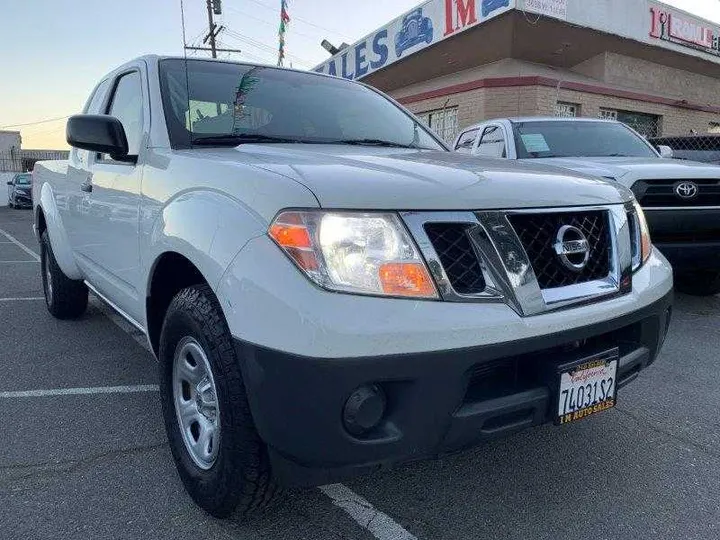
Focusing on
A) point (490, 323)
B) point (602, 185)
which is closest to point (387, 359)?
point (490, 323)

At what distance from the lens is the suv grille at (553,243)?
1.93 metres

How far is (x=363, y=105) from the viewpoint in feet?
11.1

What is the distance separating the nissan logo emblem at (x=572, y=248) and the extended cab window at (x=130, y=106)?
1.93 metres

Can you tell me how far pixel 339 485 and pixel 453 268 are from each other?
1.10 meters

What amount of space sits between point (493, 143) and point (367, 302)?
16.3 ft

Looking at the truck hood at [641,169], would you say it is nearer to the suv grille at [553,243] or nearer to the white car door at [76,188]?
the suv grille at [553,243]

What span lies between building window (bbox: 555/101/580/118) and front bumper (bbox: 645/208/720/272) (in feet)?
32.9

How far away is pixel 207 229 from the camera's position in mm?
A: 1960

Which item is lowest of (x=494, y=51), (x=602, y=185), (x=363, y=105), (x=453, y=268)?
(x=453, y=268)

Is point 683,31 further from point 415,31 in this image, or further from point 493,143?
point 493,143

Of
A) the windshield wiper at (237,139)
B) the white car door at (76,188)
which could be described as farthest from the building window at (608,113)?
the windshield wiper at (237,139)

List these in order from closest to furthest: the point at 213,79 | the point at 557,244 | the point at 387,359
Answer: the point at 387,359 → the point at 557,244 → the point at 213,79

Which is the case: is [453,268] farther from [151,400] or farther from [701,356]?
[701,356]

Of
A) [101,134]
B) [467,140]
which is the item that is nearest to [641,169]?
[467,140]
